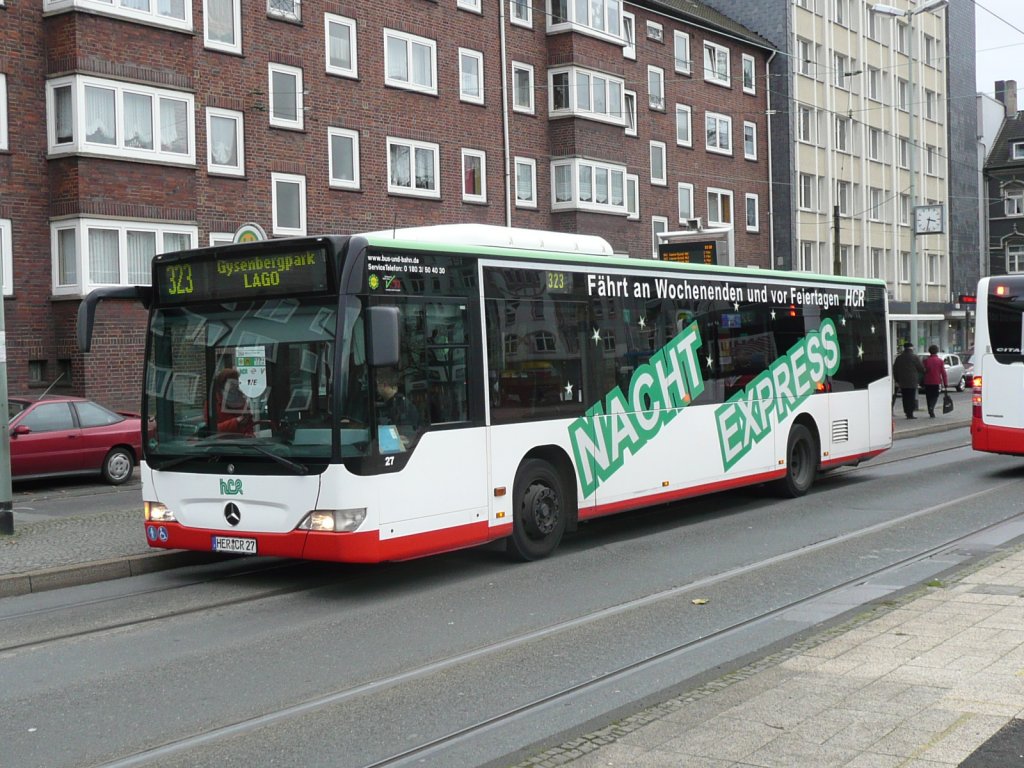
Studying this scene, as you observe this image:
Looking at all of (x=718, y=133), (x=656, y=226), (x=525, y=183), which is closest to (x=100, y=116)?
(x=525, y=183)

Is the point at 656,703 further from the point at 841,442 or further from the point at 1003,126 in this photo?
the point at 1003,126

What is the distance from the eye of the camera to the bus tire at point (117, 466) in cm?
1969

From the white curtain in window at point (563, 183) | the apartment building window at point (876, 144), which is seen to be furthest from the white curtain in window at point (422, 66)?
the apartment building window at point (876, 144)

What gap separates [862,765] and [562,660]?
2631mm

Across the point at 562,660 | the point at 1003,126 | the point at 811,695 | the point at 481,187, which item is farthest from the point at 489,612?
the point at 1003,126

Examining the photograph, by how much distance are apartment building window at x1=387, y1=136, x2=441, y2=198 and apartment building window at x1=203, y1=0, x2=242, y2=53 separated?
4.94 m

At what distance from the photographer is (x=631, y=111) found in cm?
4062

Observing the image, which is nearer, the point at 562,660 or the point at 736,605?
the point at 562,660

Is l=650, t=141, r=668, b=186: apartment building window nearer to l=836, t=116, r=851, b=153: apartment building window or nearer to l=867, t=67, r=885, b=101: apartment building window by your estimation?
l=836, t=116, r=851, b=153: apartment building window

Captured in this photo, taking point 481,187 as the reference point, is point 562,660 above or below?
below

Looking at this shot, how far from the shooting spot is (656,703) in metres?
6.29

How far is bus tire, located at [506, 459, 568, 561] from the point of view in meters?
10.9

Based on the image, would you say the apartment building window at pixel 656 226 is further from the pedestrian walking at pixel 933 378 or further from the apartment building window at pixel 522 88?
the pedestrian walking at pixel 933 378

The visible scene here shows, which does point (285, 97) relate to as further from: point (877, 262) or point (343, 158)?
point (877, 262)
